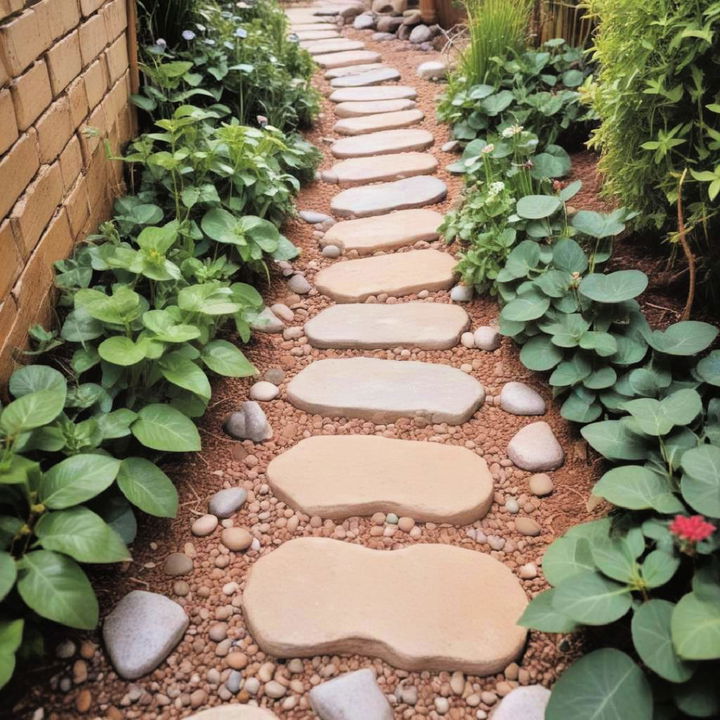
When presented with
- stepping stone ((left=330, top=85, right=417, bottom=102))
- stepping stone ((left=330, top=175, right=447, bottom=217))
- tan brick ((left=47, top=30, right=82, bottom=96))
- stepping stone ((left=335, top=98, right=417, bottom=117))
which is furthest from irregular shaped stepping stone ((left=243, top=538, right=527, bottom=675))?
stepping stone ((left=330, top=85, right=417, bottom=102))

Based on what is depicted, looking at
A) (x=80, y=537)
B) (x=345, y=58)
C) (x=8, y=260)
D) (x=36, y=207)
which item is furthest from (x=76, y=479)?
(x=345, y=58)

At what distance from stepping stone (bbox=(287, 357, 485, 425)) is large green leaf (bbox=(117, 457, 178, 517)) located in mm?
635

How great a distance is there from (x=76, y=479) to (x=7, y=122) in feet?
3.06

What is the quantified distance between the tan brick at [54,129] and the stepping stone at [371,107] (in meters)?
2.46

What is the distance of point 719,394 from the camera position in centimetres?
178

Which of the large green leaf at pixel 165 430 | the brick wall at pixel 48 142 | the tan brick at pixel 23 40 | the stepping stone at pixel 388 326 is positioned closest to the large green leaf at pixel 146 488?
Answer: the large green leaf at pixel 165 430

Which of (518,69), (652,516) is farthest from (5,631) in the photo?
(518,69)

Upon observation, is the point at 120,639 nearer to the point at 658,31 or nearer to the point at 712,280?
the point at 712,280

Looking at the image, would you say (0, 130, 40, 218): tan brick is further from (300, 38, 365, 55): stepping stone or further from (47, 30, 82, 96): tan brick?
(300, 38, 365, 55): stepping stone

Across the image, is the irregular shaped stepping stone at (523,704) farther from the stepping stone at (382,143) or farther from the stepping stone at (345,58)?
the stepping stone at (345,58)

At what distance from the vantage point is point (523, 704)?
51.9 inches

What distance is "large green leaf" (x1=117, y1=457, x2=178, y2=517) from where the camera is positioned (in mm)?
1518

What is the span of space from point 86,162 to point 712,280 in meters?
2.09

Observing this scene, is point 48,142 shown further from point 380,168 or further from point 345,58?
point 345,58
